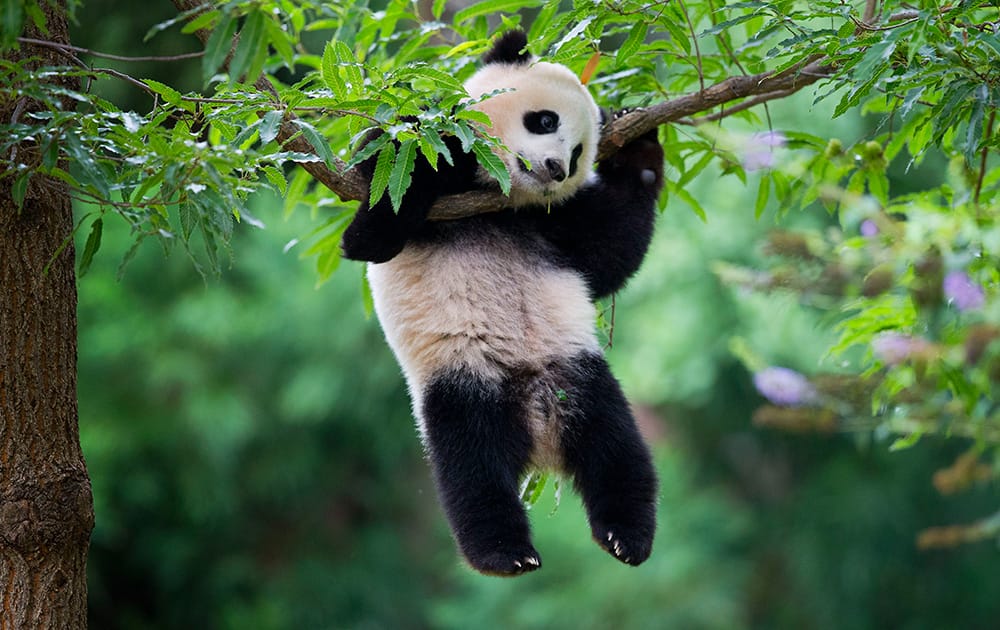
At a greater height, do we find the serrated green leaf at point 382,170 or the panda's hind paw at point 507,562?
the serrated green leaf at point 382,170

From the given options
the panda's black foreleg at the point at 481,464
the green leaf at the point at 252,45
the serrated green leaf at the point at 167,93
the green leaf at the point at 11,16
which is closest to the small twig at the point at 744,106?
the panda's black foreleg at the point at 481,464

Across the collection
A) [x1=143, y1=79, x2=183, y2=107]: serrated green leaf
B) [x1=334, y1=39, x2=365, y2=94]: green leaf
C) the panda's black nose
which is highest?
[x1=143, y1=79, x2=183, y2=107]: serrated green leaf

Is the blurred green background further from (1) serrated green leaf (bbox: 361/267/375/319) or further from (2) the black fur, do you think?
(2) the black fur

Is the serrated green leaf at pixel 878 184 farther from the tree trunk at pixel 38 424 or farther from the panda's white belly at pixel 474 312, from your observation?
the tree trunk at pixel 38 424

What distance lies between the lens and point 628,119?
9.25 ft

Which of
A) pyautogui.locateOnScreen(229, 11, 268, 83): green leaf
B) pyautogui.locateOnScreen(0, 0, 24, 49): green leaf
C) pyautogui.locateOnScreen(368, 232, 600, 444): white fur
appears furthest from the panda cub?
pyautogui.locateOnScreen(0, 0, 24, 49): green leaf

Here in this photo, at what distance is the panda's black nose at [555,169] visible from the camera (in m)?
2.93

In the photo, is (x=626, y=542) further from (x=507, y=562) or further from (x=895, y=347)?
(x=895, y=347)

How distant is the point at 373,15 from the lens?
318cm

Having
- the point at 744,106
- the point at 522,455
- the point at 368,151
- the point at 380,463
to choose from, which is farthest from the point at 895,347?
the point at 380,463

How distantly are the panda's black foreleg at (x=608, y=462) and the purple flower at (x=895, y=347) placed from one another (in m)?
0.81

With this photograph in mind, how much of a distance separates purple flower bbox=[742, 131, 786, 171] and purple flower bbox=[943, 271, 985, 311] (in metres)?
0.61

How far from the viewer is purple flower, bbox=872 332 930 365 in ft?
10.3

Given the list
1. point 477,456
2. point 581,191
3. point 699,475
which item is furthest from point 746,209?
point 477,456
